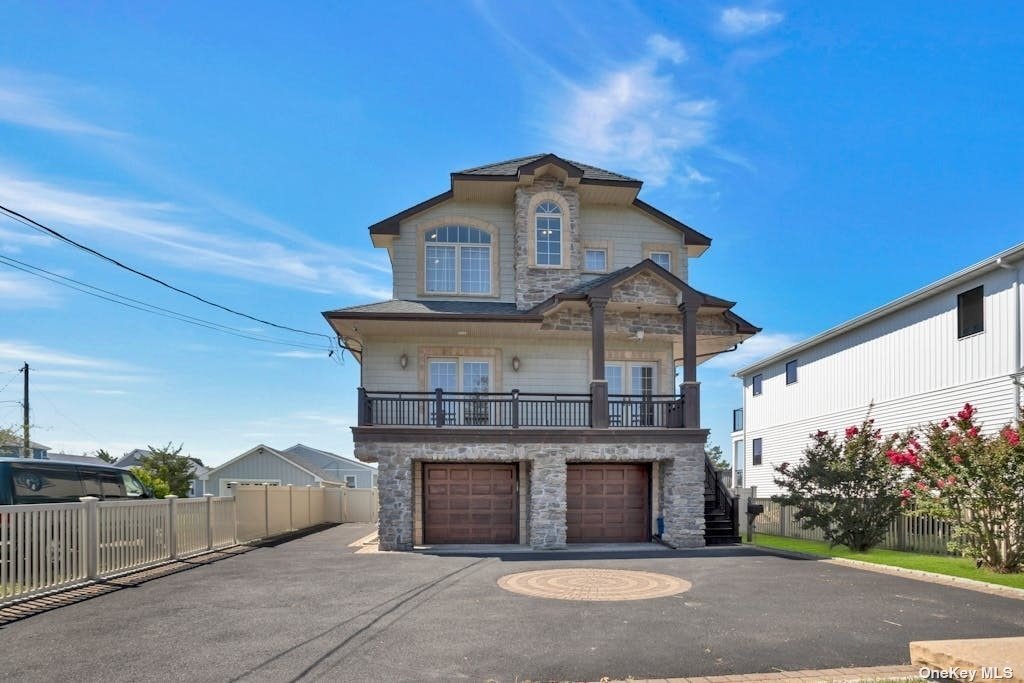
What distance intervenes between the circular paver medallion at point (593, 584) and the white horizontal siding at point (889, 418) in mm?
10929

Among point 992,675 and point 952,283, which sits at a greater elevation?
point 952,283

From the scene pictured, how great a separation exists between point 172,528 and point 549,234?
12246mm

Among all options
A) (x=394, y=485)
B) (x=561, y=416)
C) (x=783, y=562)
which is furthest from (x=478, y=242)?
(x=783, y=562)

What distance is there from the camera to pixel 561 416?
60.0 ft

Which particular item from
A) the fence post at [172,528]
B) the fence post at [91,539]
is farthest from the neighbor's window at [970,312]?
the fence post at [91,539]

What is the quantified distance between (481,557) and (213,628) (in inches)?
308

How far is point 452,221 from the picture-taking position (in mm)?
19562

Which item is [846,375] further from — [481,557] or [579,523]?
[481,557]

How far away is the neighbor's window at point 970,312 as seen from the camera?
57.6ft

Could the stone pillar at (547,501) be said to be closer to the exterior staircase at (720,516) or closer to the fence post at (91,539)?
the exterior staircase at (720,516)

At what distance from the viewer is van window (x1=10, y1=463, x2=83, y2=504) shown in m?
11.7

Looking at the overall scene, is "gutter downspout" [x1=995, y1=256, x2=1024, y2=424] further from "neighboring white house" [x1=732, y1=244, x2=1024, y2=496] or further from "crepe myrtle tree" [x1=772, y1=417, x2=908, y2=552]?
"crepe myrtle tree" [x1=772, y1=417, x2=908, y2=552]

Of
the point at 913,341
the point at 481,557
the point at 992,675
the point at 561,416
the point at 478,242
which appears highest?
the point at 478,242

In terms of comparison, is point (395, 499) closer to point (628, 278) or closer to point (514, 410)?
point (514, 410)
